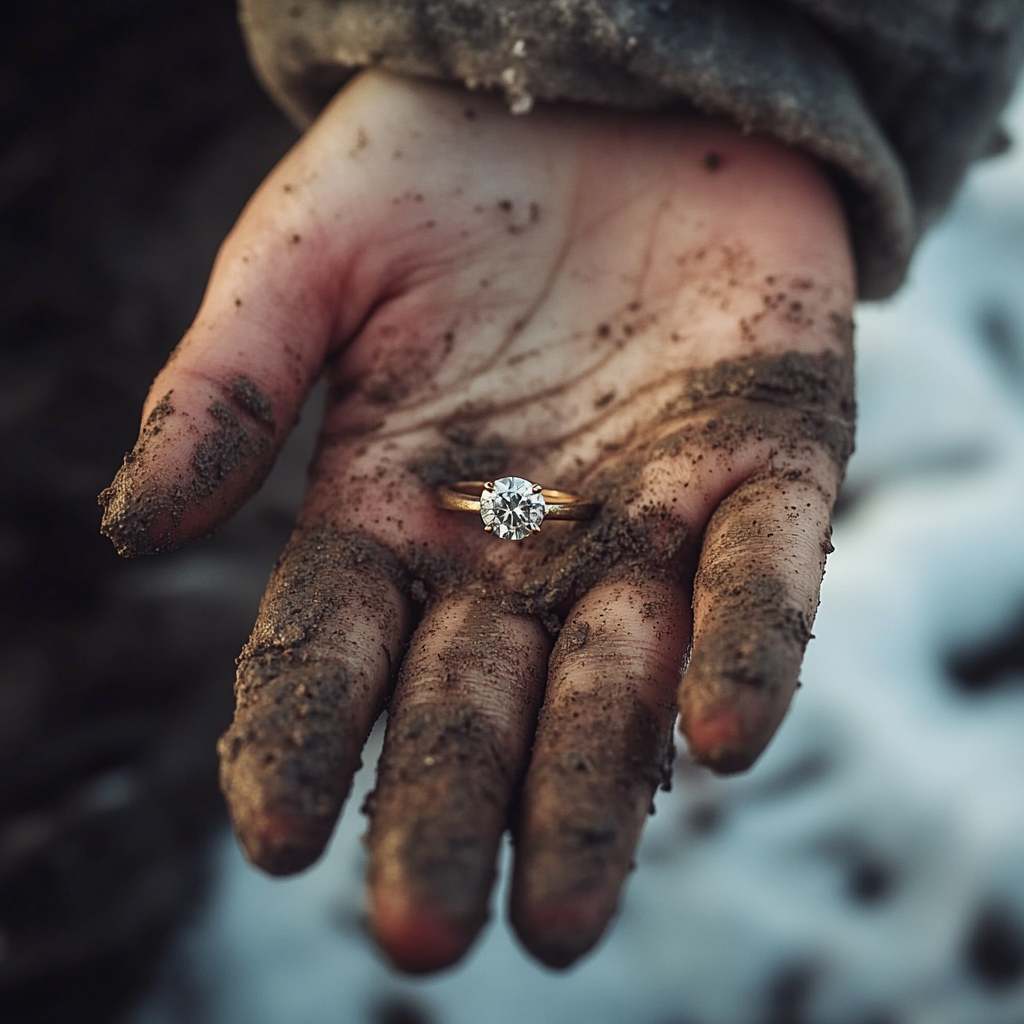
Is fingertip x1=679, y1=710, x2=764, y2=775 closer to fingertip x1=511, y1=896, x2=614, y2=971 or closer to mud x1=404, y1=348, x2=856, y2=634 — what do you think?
fingertip x1=511, y1=896, x2=614, y2=971

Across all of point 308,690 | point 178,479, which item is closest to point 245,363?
point 178,479

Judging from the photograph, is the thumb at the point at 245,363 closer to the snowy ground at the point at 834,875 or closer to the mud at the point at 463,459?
the mud at the point at 463,459

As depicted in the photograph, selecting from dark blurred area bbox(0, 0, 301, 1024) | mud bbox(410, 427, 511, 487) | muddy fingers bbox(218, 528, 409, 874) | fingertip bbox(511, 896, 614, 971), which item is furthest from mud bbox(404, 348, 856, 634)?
dark blurred area bbox(0, 0, 301, 1024)

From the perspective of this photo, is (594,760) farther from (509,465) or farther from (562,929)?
(509,465)

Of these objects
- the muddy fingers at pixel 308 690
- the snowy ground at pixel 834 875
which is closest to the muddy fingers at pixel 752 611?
the muddy fingers at pixel 308 690

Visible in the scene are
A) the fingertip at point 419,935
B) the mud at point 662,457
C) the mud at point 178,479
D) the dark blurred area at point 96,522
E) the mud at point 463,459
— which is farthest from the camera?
the dark blurred area at point 96,522

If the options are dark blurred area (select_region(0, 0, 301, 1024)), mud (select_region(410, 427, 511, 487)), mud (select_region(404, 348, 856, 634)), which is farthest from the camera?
dark blurred area (select_region(0, 0, 301, 1024))
